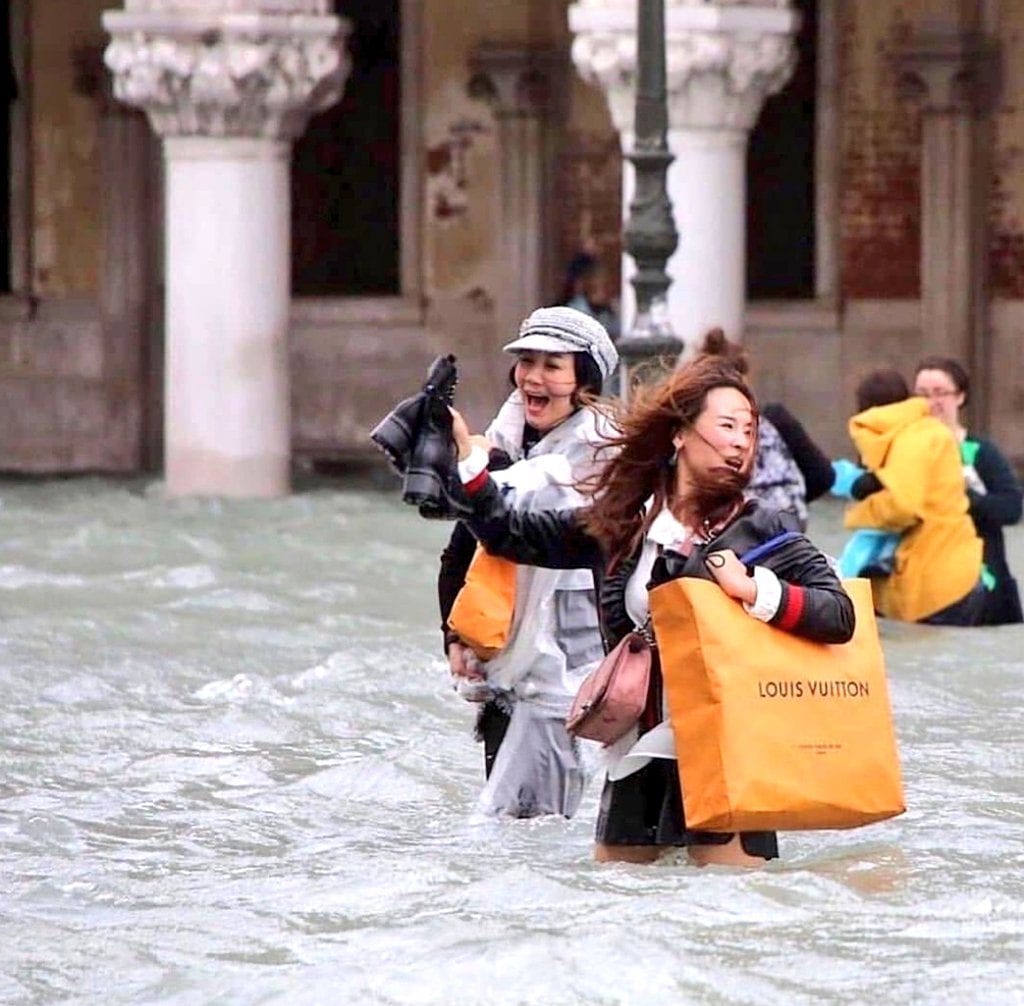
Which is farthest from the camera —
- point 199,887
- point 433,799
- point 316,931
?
point 433,799

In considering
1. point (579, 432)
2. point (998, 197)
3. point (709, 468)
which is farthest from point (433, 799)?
point (998, 197)

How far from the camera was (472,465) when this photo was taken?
7117 mm

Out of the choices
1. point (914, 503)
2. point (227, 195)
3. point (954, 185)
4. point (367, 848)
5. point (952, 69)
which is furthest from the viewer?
point (954, 185)

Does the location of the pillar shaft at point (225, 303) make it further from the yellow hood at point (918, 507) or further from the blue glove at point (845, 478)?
the blue glove at point (845, 478)

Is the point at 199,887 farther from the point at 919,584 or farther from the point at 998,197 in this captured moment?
the point at 998,197

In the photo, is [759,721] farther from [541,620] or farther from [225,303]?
[225,303]

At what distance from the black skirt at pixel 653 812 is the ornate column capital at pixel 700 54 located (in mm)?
10827

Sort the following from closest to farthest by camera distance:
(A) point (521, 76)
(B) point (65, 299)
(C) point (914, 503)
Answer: (C) point (914, 503) → (A) point (521, 76) → (B) point (65, 299)

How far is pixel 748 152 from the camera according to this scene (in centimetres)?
2128

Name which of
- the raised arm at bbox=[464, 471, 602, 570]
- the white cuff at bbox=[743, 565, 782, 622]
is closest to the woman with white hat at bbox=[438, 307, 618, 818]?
the raised arm at bbox=[464, 471, 602, 570]

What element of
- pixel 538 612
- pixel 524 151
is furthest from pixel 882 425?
pixel 524 151

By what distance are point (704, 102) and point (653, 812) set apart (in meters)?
11.2

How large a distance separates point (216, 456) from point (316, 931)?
11834 mm

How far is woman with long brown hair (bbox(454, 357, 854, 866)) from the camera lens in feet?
21.9
